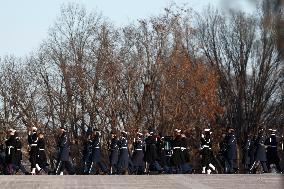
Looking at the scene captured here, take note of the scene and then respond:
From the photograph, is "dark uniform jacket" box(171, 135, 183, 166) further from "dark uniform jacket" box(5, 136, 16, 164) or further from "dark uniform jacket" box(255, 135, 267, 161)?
"dark uniform jacket" box(5, 136, 16, 164)

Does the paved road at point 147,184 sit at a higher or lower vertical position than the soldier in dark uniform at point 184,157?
lower

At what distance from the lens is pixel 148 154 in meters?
27.2

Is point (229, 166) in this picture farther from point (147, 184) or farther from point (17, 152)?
point (147, 184)

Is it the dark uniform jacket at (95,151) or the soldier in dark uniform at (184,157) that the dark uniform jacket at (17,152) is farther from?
the soldier in dark uniform at (184,157)

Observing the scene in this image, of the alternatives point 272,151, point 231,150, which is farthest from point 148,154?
point 272,151

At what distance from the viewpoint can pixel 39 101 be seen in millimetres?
50625

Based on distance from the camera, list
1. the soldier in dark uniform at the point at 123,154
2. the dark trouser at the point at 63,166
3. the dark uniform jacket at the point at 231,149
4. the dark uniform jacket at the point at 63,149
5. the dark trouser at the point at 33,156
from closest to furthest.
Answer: the dark trouser at the point at 33,156, the dark uniform jacket at the point at 63,149, the dark trouser at the point at 63,166, the dark uniform jacket at the point at 231,149, the soldier in dark uniform at the point at 123,154

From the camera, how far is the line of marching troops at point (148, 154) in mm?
25578

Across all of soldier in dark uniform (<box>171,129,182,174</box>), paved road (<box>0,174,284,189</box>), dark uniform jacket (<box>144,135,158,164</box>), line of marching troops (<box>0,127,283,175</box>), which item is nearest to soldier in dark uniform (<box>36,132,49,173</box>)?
line of marching troops (<box>0,127,283,175</box>)

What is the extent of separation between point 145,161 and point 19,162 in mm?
4497

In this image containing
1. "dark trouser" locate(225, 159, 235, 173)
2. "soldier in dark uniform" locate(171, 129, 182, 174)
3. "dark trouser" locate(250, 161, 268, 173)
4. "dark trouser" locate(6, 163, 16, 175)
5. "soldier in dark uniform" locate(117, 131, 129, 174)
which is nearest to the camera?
"soldier in dark uniform" locate(171, 129, 182, 174)

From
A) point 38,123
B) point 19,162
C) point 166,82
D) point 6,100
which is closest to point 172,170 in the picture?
point 19,162

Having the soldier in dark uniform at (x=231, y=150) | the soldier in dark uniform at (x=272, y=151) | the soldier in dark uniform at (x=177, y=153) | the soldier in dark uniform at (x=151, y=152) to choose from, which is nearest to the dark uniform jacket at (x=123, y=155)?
the soldier in dark uniform at (x=151, y=152)

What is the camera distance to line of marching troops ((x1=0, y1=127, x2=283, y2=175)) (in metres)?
25.6
